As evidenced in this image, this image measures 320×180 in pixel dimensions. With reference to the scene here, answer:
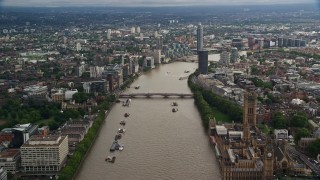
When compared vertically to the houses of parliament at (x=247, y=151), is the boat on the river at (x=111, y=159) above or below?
below

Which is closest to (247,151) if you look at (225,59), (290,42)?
(225,59)

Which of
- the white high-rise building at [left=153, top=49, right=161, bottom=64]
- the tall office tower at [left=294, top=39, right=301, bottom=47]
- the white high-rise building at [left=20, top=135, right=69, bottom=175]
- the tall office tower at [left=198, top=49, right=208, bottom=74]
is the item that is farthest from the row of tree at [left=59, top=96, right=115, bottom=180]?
the tall office tower at [left=294, top=39, right=301, bottom=47]

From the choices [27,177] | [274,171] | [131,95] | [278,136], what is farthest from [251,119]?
[131,95]

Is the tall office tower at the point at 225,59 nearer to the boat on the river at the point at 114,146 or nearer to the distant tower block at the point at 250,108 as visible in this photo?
the distant tower block at the point at 250,108

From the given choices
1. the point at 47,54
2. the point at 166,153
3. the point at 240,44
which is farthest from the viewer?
the point at 240,44

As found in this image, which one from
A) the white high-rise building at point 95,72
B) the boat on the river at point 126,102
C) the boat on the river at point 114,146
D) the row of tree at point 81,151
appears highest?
the white high-rise building at point 95,72

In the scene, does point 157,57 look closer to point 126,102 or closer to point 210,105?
point 126,102

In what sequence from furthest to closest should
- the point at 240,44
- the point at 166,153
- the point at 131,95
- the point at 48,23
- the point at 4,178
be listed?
the point at 48,23
the point at 240,44
the point at 131,95
the point at 166,153
the point at 4,178

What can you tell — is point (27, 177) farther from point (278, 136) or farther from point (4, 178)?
point (278, 136)

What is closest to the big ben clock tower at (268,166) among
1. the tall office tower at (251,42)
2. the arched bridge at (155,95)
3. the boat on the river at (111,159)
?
the boat on the river at (111,159)
